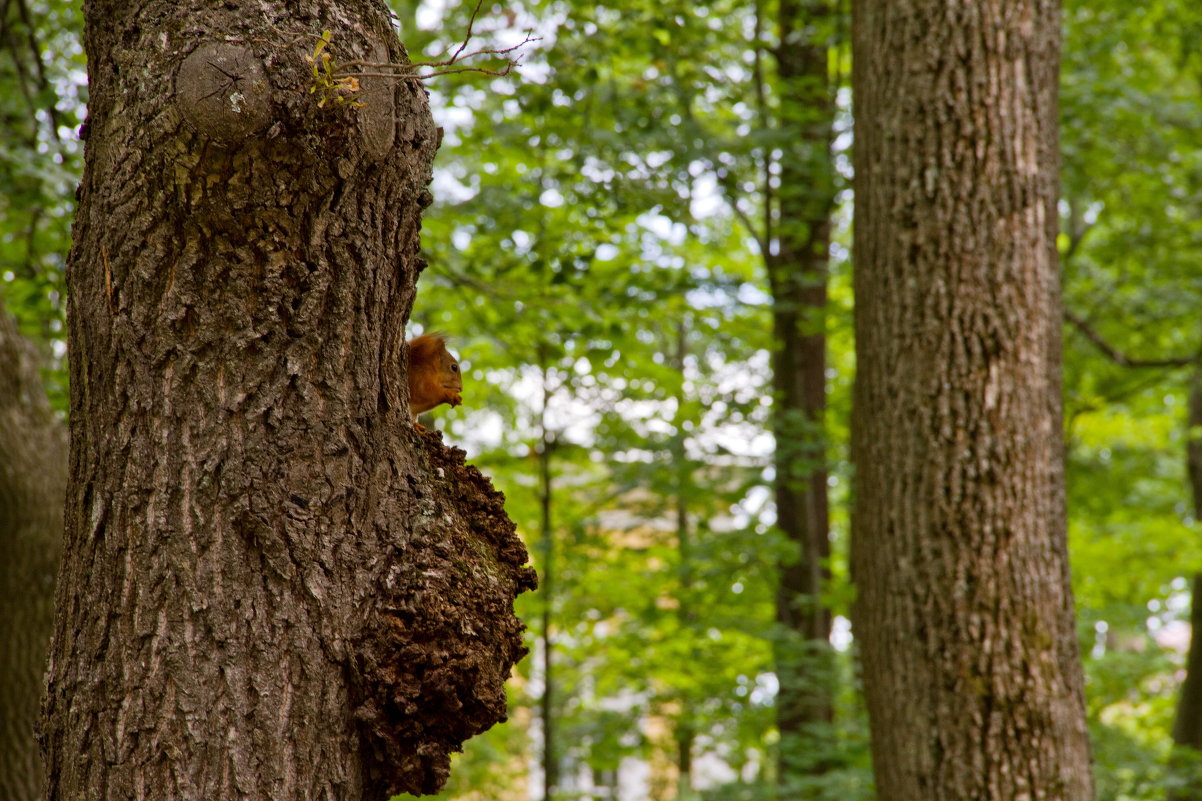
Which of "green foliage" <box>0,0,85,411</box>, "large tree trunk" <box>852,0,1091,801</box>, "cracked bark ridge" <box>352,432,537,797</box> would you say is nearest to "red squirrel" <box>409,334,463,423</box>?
"cracked bark ridge" <box>352,432,537,797</box>

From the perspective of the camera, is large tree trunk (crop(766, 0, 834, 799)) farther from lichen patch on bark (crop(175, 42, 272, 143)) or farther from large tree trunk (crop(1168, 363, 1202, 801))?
lichen patch on bark (crop(175, 42, 272, 143))

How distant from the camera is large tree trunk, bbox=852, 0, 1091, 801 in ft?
11.0

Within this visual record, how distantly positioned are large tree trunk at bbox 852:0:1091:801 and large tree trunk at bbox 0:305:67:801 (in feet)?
11.8

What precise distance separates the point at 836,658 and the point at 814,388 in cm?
235

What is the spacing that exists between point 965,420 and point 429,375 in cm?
219

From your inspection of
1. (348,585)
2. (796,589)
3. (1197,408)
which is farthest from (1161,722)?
(348,585)

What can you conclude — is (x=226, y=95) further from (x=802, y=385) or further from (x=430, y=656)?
(x=802, y=385)

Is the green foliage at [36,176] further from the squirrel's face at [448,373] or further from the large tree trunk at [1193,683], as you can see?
the large tree trunk at [1193,683]

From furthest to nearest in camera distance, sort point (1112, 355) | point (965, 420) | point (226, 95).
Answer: point (1112, 355)
point (965, 420)
point (226, 95)

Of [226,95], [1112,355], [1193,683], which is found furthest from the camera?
[1193,683]

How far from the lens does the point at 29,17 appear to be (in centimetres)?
475

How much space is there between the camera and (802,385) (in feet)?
28.2

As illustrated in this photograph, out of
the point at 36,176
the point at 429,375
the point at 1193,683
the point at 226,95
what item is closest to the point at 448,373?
the point at 429,375

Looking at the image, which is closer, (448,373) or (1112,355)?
(448,373)
